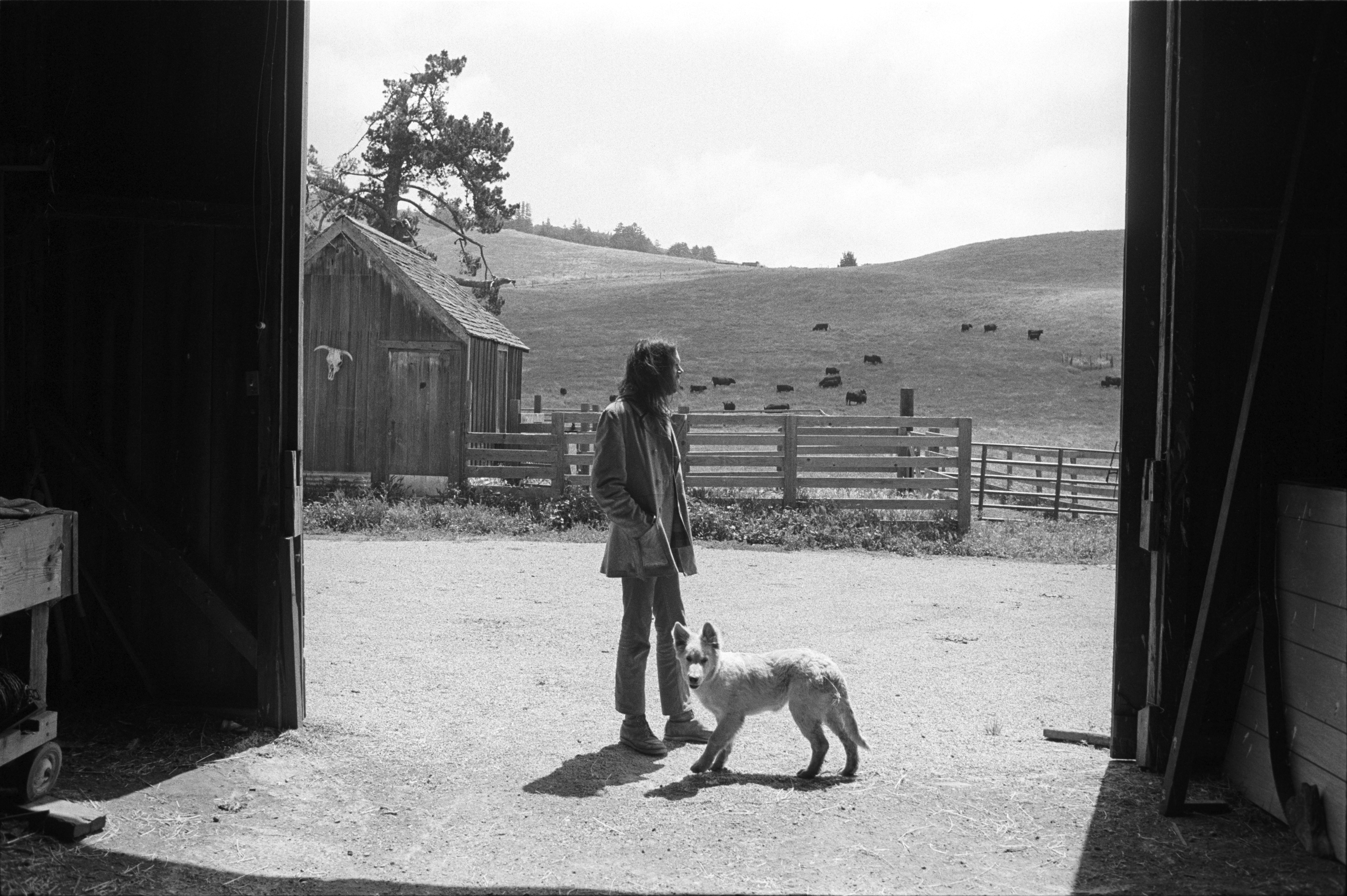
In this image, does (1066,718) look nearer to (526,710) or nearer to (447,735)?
(526,710)

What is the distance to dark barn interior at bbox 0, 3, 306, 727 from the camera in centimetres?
572

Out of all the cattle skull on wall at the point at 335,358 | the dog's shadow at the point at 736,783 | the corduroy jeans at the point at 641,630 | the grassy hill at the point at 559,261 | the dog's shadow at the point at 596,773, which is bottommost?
the dog's shadow at the point at 596,773

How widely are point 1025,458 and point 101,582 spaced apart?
2929 cm

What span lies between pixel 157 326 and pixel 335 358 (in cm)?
1373

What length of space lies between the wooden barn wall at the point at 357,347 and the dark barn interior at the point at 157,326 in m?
13.1

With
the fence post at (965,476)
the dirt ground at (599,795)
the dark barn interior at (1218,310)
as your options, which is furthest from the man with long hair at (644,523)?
the fence post at (965,476)

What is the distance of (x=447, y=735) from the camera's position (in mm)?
5816

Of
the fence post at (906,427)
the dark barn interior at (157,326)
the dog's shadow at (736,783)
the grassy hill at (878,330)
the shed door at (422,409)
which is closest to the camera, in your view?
the dog's shadow at (736,783)

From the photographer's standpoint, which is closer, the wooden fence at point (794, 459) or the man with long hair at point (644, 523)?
the man with long hair at point (644, 523)

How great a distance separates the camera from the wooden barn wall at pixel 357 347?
19062mm

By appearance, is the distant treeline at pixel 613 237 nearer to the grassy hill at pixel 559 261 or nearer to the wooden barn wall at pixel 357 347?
the grassy hill at pixel 559 261

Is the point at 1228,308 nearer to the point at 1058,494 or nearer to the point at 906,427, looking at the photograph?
the point at 906,427

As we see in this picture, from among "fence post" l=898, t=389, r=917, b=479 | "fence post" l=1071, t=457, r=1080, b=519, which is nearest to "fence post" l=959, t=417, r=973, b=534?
"fence post" l=898, t=389, r=917, b=479

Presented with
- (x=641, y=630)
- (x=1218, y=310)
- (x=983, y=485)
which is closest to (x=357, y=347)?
(x=983, y=485)
